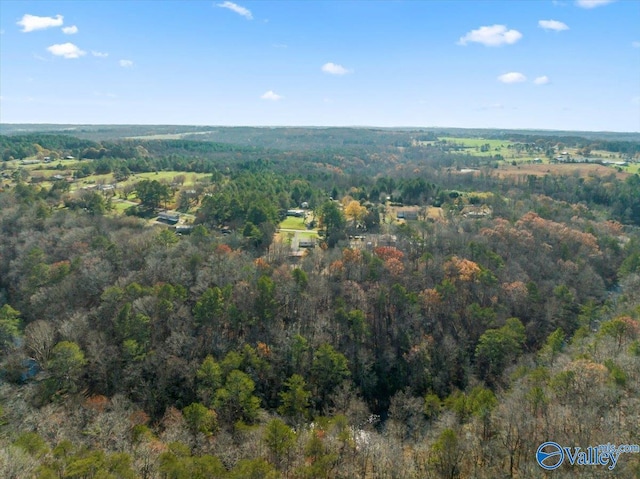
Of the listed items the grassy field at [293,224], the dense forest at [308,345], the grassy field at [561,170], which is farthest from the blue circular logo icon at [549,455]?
the grassy field at [561,170]

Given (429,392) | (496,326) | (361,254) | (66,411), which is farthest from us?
(361,254)

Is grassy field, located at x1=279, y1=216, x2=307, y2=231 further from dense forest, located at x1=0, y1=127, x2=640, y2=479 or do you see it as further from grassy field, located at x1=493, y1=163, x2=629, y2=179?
grassy field, located at x1=493, y1=163, x2=629, y2=179

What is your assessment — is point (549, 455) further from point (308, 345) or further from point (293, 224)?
point (293, 224)

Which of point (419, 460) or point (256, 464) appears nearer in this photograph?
point (256, 464)

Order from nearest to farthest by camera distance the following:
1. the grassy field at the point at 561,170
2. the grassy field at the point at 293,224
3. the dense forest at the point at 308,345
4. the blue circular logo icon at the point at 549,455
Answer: the blue circular logo icon at the point at 549,455 < the dense forest at the point at 308,345 < the grassy field at the point at 293,224 < the grassy field at the point at 561,170

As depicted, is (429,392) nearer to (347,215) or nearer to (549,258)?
(549,258)

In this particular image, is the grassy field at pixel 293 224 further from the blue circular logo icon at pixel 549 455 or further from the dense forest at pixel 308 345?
the blue circular logo icon at pixel 549 455

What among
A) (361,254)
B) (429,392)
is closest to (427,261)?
(361,254)
